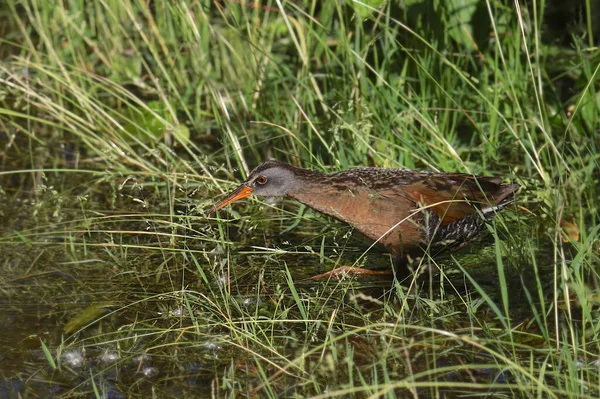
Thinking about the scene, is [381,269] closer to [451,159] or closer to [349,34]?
[451,159]

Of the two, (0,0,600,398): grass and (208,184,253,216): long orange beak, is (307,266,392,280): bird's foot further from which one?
(208,184,253,216): long orange beak

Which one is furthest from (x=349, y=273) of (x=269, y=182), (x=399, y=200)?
(x=269, y=182)

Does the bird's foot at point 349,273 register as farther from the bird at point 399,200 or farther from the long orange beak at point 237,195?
the long orange beak at point 237,195

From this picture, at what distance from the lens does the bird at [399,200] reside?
4.60 meters

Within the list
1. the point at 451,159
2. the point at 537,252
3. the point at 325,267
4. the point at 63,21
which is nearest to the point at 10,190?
the point at 63,21

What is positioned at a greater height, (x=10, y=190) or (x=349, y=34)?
(x=349, y=34)

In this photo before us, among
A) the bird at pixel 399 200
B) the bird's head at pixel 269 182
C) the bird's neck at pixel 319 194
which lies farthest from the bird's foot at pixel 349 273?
the bird's head at pixel 269 182

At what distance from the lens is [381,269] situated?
4836mm

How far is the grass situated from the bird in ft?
0.48

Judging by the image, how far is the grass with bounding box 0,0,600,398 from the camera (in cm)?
361

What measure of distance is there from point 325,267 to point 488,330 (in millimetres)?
1287

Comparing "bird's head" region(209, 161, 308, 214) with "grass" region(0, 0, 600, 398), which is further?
"bird's head" region(209, 161, 308, 214)

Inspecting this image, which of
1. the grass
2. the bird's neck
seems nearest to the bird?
the bird's neck

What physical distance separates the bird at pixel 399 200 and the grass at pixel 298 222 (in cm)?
15
